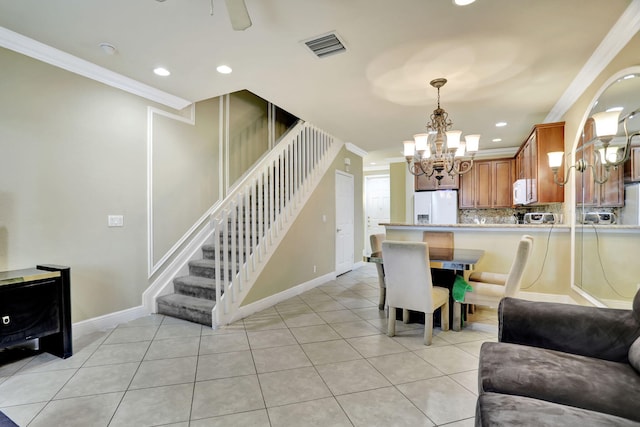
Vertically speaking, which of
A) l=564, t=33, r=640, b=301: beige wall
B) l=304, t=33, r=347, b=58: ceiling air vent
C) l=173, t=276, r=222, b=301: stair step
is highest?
l=304, t=33, r=347, b=58: ceiling air vent

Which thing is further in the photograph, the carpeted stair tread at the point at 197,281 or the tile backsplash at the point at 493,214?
the tile backsplash at the point at 493,214

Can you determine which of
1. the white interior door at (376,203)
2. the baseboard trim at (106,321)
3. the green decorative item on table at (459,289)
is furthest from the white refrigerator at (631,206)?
the white interior door at (376,203)

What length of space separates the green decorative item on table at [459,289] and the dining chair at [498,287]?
0.10 ft

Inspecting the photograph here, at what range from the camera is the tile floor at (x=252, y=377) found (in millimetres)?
1750

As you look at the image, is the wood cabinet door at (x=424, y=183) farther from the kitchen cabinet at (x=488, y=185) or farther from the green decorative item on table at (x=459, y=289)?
the green decorative item on table at (x=459, y=289)

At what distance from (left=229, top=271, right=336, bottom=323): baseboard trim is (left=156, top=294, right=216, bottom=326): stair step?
292 millimetres

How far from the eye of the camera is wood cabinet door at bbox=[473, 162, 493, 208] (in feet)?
21.3

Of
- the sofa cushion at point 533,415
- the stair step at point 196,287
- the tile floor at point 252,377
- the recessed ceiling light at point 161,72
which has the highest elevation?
the recessed ceiling light at point 161,72

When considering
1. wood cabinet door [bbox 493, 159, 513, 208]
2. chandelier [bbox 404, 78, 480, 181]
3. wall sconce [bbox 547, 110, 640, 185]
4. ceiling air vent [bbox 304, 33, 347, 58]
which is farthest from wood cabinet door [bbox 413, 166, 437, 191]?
ceiling air vent [bbox 304, 33, 347, 58]

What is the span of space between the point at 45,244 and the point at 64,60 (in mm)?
1685

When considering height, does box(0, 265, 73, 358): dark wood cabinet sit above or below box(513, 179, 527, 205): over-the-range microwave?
below

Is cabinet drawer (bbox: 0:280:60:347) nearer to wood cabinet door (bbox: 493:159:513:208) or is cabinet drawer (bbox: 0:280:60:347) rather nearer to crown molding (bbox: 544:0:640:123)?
crown molding (bbox: 544:0:640:123)

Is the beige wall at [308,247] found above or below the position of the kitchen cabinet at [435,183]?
below

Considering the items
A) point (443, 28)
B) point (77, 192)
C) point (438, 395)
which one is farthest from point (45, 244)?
point (443, 28)
